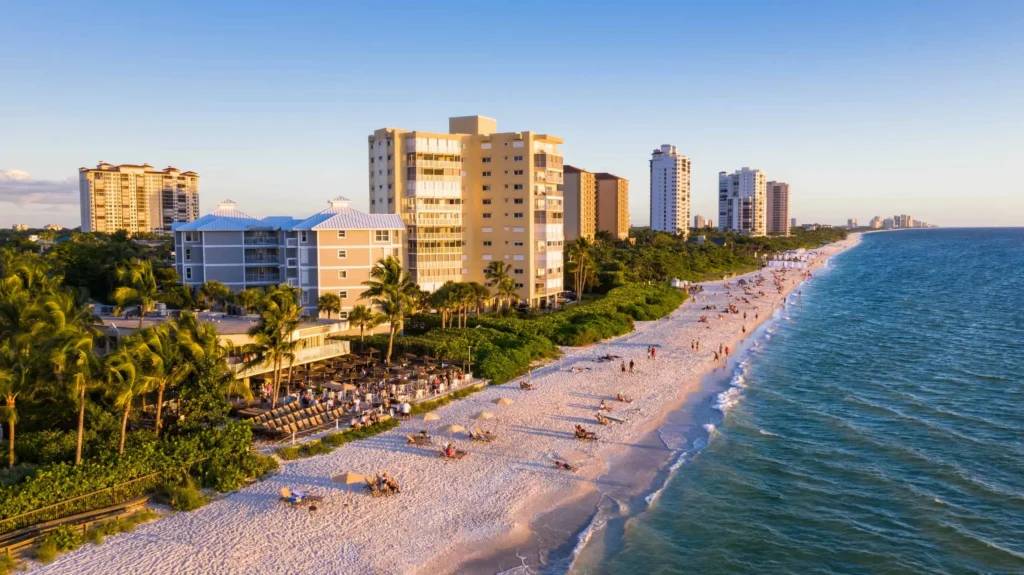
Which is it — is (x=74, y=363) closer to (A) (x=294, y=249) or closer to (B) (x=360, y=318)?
(B) (x=360, y=318)

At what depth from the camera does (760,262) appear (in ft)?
627

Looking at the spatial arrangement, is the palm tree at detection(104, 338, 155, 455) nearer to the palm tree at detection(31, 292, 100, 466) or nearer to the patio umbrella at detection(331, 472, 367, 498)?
the palm tree at detection(31, 292, 100, 466)

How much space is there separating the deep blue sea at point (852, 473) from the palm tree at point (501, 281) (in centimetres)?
2432

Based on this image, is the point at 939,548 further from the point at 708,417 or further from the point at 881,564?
the point at 708,417

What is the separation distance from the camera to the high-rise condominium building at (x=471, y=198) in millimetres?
74812

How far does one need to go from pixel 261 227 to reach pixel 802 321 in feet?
211

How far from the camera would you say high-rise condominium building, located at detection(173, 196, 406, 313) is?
2426 inches

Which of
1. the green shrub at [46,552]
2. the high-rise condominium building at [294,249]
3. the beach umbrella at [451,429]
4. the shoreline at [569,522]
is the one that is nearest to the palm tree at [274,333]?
the beach umbrella at [451,429]

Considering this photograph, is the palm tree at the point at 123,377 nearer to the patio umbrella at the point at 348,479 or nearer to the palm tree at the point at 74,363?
the palm tree at the point at 74,363

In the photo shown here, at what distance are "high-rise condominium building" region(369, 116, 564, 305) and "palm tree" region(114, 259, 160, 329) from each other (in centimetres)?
2528

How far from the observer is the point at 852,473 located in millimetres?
33844

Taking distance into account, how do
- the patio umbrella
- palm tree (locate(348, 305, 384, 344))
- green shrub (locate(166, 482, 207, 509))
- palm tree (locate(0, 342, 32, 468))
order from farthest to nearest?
palm tree (locate(348, 305, 384, 344)), the patio umbrella, green shrub (locate(166, 482, 207, 509)), palm tree (locate(0, 342, 32, 468))

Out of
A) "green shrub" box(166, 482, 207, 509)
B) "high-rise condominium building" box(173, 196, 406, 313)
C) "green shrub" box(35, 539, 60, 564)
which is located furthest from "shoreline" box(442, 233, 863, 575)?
"high-rise condominium building" box(173, 196, 406, 313)

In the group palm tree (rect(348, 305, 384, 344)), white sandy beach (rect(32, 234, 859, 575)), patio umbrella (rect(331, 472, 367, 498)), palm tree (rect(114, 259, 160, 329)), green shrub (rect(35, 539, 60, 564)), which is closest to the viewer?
green shrub (rect(35, 539, 60, 564))
